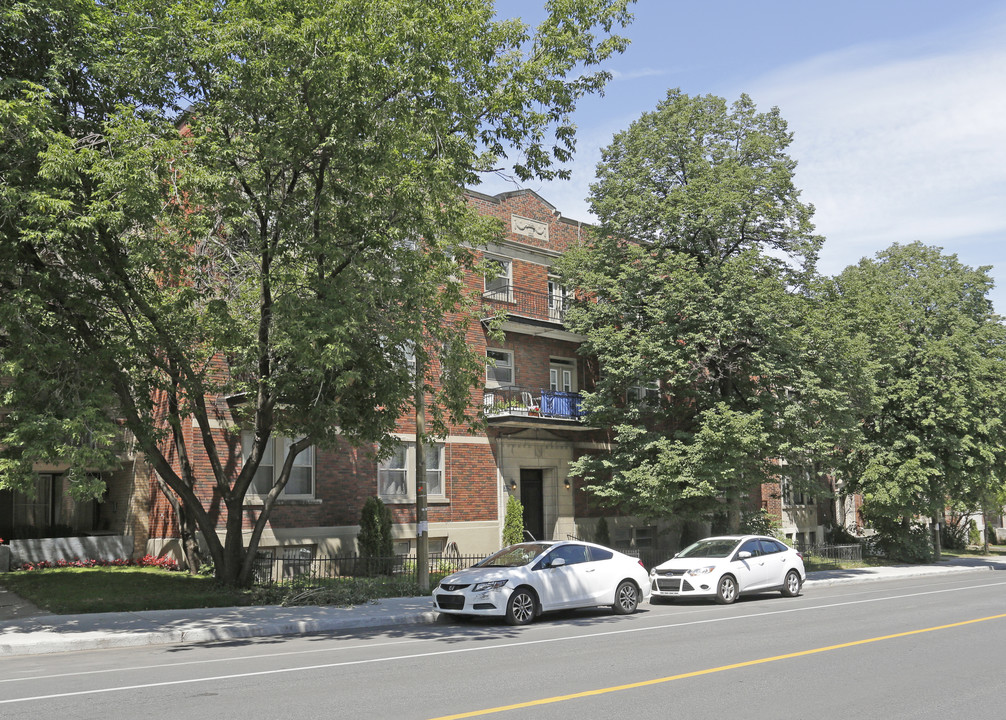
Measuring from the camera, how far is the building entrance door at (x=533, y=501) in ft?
93.6

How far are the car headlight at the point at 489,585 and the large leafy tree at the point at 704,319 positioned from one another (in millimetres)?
10751

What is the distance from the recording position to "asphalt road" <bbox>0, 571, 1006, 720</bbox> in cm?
734

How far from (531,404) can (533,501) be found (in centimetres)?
378

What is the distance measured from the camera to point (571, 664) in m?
9.71

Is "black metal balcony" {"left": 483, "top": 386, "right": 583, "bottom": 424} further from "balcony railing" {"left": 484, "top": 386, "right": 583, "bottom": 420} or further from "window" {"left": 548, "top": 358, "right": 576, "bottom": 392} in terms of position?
"window" {"left": 548, "top": 358, "right": 576, "bottom": 392}

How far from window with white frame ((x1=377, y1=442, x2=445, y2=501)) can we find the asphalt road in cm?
1070

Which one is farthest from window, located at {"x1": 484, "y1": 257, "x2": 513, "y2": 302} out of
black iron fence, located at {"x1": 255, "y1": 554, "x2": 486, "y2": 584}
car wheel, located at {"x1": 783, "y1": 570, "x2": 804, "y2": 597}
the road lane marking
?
the road lane marking

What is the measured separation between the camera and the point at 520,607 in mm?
14195

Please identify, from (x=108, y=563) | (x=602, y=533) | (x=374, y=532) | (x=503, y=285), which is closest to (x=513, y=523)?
(x=602, y=533)

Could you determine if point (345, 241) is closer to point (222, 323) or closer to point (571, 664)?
point (222, 323)

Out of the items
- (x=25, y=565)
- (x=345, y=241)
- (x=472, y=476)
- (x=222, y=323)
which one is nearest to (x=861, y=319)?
(x=472, y=476)

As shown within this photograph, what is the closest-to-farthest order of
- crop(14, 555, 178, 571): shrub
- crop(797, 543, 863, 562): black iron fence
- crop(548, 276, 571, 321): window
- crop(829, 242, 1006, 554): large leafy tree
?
crop(14, 555, 178, 571): shrub, crop(548, 276, 571, 321): window, crop(829, 242, 1006, 554): large leafy tree, crop(797, 543, 863, 562): black iron fence

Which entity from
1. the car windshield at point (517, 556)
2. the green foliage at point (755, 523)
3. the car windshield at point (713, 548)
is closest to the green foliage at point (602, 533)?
the green foliage at point (755, 523)

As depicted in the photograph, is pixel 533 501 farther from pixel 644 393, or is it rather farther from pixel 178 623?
pixel 178 623
